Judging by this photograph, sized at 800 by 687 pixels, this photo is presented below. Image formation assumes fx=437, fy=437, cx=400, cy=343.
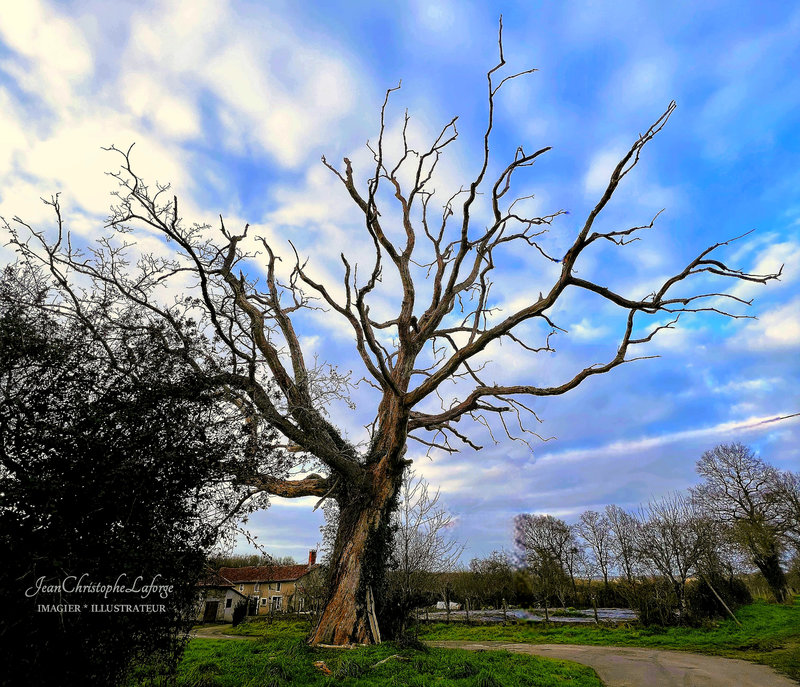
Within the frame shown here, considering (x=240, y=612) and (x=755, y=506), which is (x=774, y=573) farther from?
(x=240, y=612)

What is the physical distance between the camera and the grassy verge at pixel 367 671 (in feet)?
20.6

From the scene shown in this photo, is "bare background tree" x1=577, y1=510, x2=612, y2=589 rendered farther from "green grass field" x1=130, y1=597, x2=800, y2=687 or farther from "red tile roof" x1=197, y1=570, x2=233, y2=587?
"red tile roof" x1=197, y1=570, x2=233, y2=587

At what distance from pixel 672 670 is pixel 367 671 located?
8.30 meters

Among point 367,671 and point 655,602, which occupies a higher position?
point 655,602

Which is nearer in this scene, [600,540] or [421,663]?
[421,663]

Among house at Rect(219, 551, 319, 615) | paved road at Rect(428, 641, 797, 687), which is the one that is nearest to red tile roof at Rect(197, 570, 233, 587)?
paved road at Rect(428, 641, 797, 687)

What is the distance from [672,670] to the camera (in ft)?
34.4

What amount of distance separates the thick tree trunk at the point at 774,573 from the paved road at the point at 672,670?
63.9 feet

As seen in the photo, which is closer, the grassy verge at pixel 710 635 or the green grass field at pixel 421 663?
the green grass field at pixel 421 663

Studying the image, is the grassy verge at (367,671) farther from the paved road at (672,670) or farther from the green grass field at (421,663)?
the paved road at (672,670)

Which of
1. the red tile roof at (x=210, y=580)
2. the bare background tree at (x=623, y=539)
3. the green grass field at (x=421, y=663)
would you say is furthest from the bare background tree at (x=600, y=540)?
the red tile roof at (x=210, y=580)

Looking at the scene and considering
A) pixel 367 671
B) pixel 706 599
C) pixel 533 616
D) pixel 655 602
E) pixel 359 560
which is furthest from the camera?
pixel 533 616

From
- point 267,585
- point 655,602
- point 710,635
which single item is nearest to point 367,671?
point 710,635

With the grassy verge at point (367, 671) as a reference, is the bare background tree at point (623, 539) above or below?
above
